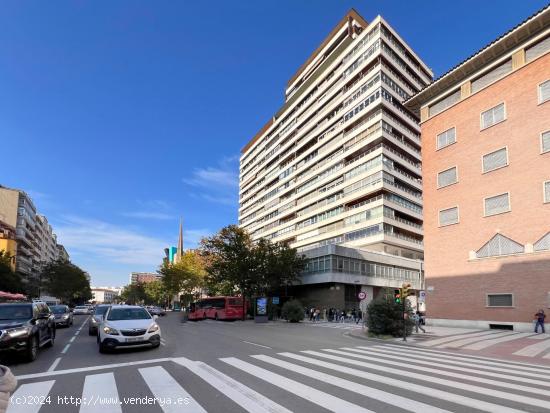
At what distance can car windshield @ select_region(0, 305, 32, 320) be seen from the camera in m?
11.6

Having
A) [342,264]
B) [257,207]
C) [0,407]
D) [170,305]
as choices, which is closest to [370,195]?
[342,264]

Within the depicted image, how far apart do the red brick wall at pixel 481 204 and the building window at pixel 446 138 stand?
0.36m

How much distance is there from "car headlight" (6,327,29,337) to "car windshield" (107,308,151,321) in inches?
110

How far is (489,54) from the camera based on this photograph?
2978 cm

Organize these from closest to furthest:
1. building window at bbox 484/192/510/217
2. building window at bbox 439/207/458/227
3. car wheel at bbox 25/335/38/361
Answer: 1. car wheel at bbox 25/335/38/361
2. building window at bbox 484/192/510/217
3. building window at bbox 439/207/458/227

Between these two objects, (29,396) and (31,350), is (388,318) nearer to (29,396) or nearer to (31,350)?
(31,350)

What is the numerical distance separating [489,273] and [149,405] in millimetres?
27571

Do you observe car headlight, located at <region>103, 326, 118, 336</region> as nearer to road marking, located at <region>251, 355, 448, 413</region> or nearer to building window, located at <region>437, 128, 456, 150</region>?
road marking, located at <region>251, 355, 448, 413</region>

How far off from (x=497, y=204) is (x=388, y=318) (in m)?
13.9

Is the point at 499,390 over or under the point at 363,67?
under

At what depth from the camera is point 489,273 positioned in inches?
1117

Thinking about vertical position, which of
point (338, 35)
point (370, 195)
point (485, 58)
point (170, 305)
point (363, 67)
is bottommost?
point (170, 305)

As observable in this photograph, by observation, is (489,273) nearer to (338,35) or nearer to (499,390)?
(499,390)

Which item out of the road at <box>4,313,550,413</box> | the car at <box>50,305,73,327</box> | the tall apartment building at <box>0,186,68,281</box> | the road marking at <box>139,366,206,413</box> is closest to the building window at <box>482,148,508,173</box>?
the road at <box>4,313,550,413</box>
